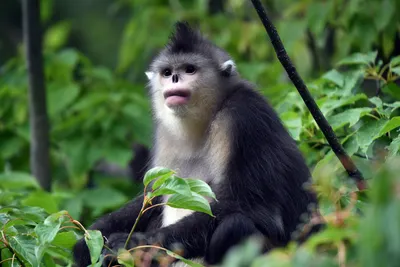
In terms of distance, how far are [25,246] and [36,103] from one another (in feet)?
12.2

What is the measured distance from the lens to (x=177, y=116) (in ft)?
17.6

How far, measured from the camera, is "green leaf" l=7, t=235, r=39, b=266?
11.8ft

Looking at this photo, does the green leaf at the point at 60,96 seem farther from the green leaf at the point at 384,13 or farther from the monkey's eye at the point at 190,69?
the green leaf at the point at 384,13

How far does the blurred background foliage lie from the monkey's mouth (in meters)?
0.64

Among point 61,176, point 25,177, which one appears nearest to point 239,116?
point 25,177

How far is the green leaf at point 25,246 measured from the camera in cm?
359

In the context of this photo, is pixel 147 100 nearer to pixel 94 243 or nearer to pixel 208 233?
pixel 208 233

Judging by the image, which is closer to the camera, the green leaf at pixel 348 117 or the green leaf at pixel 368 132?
the green leaf at pixel 368 132

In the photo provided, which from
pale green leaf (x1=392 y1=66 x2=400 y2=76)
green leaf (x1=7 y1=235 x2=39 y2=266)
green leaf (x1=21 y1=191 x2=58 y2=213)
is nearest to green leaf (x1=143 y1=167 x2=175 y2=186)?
green leaf (x1=7 y1=235 x2=39 y2=266)

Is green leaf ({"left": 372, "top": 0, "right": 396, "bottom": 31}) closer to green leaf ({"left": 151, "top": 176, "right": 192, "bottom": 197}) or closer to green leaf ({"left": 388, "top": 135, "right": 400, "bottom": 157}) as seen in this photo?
green leaf ({"left": 388, "top": 135, "right": 400, "bottom": 157})

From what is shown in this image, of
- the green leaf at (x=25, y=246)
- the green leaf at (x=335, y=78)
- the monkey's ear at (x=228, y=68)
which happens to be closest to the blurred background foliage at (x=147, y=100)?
the green leaf at (x=335, y=78)

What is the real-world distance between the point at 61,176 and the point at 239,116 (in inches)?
171

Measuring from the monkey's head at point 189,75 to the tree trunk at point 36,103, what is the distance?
1787 millimetres

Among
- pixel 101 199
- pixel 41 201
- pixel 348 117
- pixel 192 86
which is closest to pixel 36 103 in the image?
pixel 101 199
